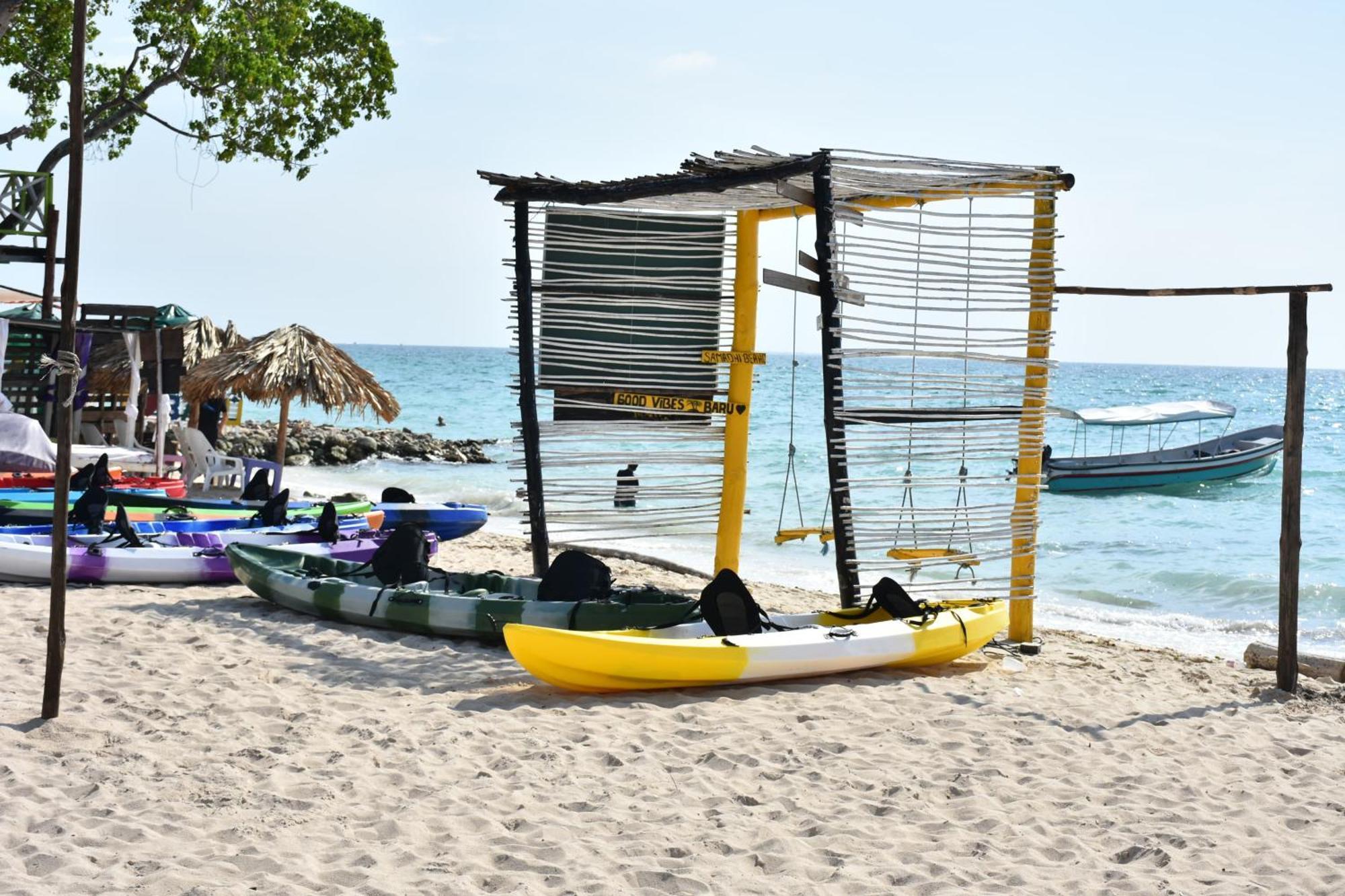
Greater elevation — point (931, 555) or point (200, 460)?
point (200, 460)

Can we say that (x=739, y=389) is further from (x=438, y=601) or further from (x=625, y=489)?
(x=438, y=601)

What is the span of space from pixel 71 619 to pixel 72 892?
4061mm

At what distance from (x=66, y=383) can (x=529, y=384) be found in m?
3.84

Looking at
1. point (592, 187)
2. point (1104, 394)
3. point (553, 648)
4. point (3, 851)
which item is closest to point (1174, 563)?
point (592, 187)

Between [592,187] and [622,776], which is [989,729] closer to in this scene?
[622,776]

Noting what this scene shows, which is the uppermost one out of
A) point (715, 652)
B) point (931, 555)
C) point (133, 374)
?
point (133, 374)

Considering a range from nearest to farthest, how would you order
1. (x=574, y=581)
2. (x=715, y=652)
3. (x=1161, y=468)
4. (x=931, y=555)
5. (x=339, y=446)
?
(x=715, y=652), (x=574, y=581), (x=931, y=555), (x=1161, y=468), (x=339, y=446)

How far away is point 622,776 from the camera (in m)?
4.92

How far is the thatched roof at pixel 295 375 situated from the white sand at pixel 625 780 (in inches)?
226

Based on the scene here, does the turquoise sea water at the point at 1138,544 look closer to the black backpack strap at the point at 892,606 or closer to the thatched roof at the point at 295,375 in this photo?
the black backpack strap at the point at 892,606

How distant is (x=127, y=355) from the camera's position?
15.7m

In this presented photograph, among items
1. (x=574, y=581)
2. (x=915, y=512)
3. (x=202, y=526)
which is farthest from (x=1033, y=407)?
(x=202, y=526)

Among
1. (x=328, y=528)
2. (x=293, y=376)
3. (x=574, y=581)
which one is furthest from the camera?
(x=293, y=376)

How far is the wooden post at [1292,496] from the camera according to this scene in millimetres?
6863
